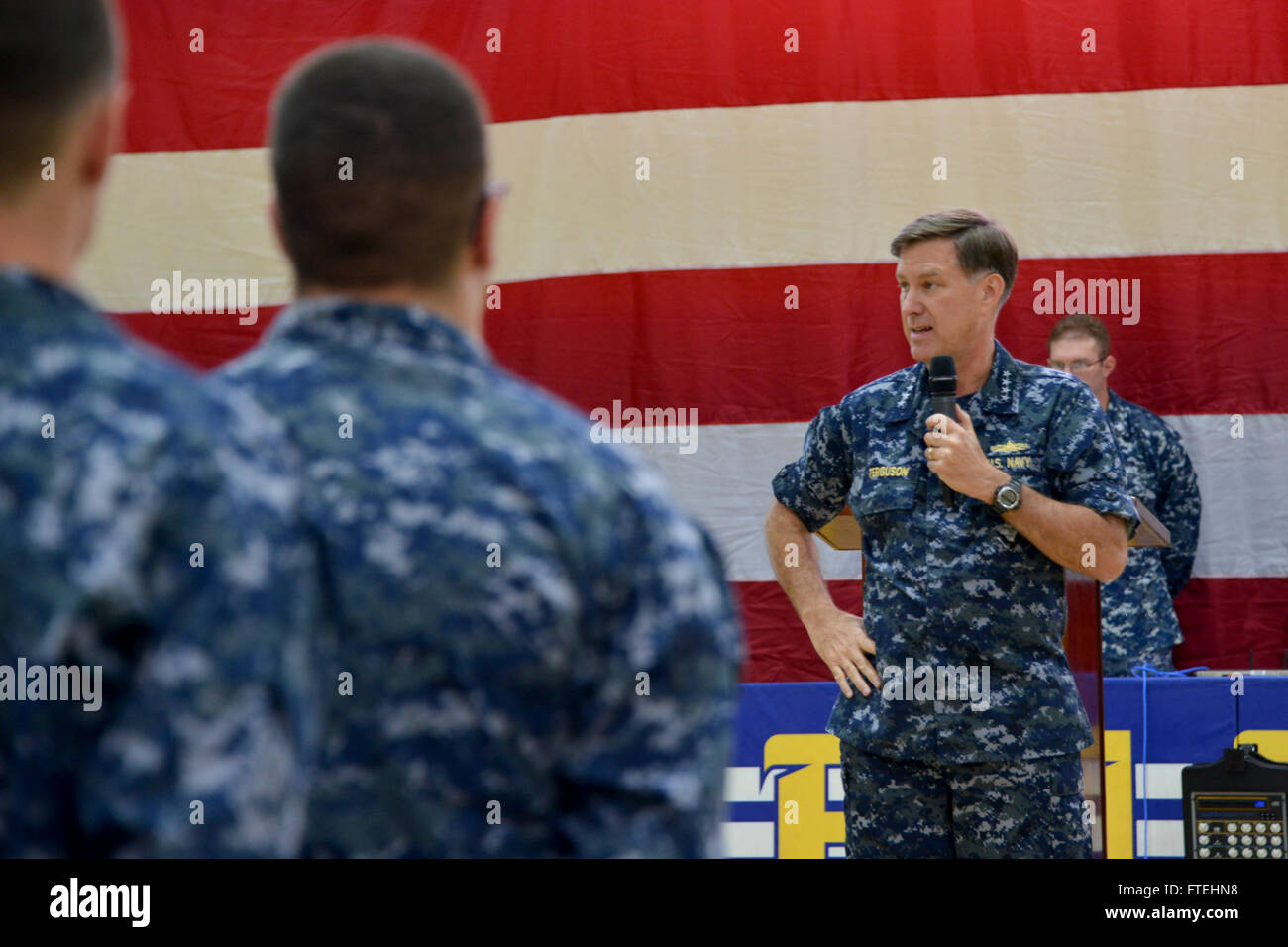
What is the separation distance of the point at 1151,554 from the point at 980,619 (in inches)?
71.9

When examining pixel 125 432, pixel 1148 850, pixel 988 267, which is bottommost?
pixel 1148 850

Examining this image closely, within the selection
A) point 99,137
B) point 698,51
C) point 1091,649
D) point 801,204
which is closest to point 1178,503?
→ point 801,204

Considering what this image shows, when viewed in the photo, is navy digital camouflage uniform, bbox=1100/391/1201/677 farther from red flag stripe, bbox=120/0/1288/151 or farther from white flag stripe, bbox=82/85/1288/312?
red flag stripe, bbox=120/0/1288/151

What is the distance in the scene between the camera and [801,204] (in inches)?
159

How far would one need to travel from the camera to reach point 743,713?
3193mm

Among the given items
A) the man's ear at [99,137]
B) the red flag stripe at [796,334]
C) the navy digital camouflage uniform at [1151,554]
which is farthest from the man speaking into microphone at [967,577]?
the red flag stripe at [796,334]

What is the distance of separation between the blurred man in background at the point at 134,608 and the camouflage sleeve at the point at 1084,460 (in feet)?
5.17

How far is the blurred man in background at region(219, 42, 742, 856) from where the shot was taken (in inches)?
30.1

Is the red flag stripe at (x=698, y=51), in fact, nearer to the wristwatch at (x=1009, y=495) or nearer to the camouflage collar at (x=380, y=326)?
the wristwatch at (x=1009, y=495)

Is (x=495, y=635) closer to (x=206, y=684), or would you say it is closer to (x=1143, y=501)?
(x=206, y=684)

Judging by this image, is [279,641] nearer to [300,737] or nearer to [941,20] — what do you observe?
[300,737]

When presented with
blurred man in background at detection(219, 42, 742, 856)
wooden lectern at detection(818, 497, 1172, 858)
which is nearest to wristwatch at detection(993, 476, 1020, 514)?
wooden lectern at detection(818, 497, 1172, 858)
